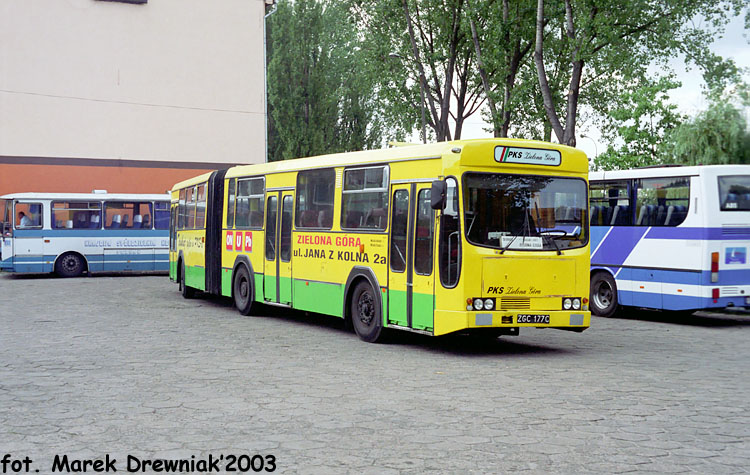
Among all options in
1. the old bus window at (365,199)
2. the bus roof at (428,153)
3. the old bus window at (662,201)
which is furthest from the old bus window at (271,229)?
the old bus window at (662,201)

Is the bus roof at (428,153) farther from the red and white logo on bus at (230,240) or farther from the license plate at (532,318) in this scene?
the red and white logo on bus at (230,240)

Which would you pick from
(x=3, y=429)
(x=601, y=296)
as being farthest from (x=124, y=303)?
(x=3, y=429)

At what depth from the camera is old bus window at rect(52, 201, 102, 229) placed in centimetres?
3033

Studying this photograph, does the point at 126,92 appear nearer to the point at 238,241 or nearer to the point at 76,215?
the point at 76,215

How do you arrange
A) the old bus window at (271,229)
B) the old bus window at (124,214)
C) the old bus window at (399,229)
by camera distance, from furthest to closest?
the old bus window at (124,214), the old bus window at (271,229), the old bus window at (399,229)

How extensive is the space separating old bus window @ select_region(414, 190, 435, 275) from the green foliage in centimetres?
4027

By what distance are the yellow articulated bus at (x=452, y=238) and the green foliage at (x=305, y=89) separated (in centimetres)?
3837

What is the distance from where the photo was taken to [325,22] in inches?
2217

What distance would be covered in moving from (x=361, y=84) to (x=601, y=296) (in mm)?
36122

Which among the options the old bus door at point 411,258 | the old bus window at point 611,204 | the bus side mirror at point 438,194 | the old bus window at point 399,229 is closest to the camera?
the bus side mirror at point 438,194

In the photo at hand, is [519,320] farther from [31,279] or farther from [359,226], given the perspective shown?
[31,279]

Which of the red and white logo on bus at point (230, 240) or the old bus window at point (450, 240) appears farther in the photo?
the red and white logo on bus at point (230, 240)

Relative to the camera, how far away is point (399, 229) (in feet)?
43.0

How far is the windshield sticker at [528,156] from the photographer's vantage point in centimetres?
1223
